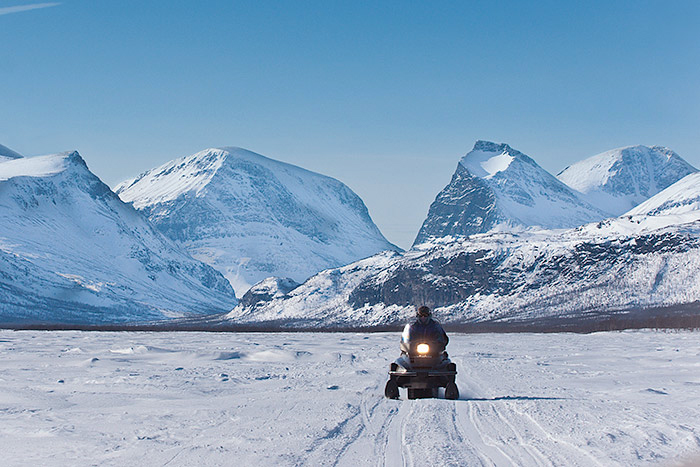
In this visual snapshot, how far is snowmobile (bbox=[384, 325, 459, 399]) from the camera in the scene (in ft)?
83.6

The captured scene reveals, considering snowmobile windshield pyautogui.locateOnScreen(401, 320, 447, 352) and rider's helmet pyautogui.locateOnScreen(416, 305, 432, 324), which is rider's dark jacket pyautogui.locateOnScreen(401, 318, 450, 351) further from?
rider's helmet pyautogui.locateOnScreen(416, 305, 432, 324)

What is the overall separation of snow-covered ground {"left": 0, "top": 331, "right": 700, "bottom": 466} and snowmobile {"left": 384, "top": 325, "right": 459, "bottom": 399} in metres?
0.66

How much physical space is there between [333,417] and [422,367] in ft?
14.8

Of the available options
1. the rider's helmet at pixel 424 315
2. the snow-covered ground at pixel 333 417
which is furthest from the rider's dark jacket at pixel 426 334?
the snow-covered ground at pixel 333 417

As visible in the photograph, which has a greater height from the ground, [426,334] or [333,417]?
[426,334]

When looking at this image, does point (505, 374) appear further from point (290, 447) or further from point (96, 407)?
point (290, 447)

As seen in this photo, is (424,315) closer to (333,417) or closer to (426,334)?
(426,334)

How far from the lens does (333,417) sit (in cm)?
2208

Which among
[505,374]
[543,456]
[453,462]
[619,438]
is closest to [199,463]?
[453,462]

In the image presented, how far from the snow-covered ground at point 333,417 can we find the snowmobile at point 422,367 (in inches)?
25.8

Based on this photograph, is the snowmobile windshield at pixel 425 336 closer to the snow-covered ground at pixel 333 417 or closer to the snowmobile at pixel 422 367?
the snowmobile at pixel 422 367

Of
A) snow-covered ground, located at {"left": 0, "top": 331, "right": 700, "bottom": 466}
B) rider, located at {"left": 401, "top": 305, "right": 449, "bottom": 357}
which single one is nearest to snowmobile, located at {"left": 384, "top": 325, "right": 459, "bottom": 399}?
rider, located at {"left": 401, "top": 305, "right": 449, "bottom": 357}

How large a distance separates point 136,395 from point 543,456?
53.6 ft

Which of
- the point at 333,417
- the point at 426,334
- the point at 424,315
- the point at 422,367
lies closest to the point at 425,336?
the point at 426,334
